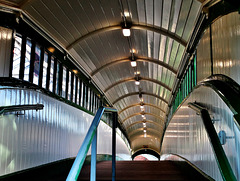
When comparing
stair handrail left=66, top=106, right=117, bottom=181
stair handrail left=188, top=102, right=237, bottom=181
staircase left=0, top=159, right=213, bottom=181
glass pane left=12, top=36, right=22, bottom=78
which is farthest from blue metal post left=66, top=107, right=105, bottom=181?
glass pane left=12, top=36, right=22, bottom=78

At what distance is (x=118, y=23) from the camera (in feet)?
35.4

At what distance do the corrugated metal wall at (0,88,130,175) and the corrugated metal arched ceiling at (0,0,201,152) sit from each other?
7.26 feet

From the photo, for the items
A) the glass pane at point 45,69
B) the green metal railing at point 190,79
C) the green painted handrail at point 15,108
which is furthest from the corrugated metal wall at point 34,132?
the green metal railing at point 190,79

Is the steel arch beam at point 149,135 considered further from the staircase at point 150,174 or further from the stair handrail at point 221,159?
the stair handrail at point 221,159

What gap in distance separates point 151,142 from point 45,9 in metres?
39.7

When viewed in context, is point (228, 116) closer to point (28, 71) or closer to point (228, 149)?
point (228, 149)

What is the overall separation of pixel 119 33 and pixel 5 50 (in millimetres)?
6112

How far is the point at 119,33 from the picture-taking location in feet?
39.0

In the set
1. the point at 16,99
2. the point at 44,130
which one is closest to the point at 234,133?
the point at 16,99

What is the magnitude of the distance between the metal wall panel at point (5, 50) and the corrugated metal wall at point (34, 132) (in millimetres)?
512

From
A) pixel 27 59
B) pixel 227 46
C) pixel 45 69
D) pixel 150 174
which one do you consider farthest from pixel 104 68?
pixel 227 46

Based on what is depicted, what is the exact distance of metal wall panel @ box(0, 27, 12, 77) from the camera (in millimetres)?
6336

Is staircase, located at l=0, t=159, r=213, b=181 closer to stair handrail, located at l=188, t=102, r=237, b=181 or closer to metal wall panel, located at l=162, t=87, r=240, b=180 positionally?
metal wall panel, located at l=162, t=87, r=240, b=180

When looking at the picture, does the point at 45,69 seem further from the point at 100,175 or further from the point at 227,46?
the point at 227,46
